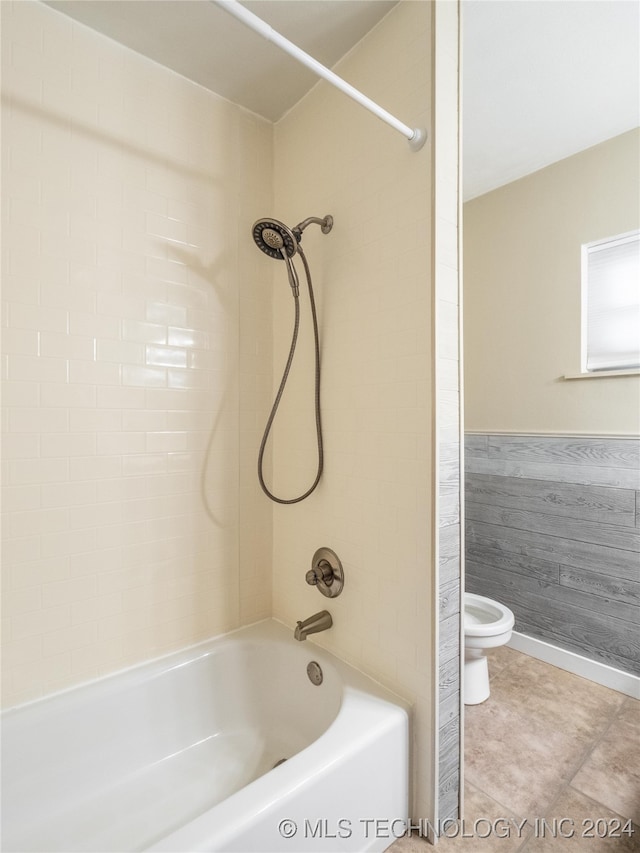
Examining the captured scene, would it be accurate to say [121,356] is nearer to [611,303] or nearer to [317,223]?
[317,223]

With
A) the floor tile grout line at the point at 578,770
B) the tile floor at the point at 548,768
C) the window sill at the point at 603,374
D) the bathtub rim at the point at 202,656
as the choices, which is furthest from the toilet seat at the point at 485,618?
the window sill at the point at 603,374

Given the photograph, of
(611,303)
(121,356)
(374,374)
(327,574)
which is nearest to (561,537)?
(611,303)

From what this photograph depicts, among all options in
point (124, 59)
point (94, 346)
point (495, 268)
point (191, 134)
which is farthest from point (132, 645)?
point (495, 268)

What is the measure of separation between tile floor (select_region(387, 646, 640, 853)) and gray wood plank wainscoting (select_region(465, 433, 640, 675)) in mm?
261

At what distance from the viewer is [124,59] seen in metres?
1.43

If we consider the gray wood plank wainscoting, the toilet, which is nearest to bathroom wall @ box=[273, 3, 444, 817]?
the toilet

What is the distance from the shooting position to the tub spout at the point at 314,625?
4.72ft

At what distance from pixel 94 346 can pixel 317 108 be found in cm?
120

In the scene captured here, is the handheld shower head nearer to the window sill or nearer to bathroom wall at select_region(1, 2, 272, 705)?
bathroom wall at select_region(1, 2, 272, 705)

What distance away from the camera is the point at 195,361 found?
158 centimetres

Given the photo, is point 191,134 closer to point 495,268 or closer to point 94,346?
point 94,346

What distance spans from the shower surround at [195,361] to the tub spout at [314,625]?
5 cm

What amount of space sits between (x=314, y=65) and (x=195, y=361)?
0.95 meters

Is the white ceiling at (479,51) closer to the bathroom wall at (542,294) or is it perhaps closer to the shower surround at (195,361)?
the shower surround at (195,361)
